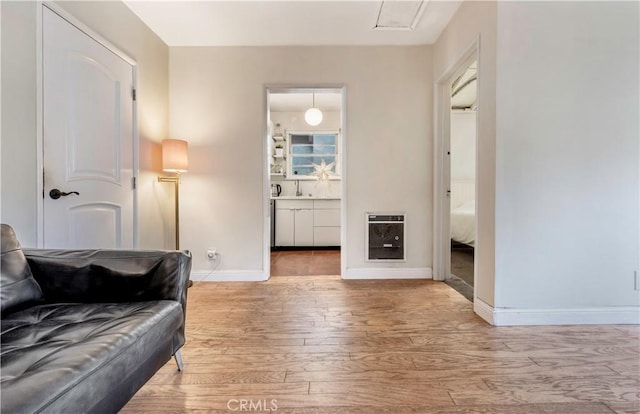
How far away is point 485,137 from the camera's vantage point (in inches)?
86.6

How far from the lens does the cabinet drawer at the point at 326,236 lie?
5.01 meters

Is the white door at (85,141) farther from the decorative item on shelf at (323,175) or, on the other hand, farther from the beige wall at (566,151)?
the decorative item on shelf at (323,175)

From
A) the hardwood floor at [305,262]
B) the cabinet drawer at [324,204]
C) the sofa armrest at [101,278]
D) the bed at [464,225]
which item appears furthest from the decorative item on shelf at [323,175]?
the sofa armrest at [101,278]

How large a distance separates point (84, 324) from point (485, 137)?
250 centimetres

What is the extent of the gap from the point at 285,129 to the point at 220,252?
122 inches

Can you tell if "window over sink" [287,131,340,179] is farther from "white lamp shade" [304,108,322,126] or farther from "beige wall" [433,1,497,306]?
"beige wall" [433,1,497,306]

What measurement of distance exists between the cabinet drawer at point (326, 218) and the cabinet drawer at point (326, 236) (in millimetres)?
66

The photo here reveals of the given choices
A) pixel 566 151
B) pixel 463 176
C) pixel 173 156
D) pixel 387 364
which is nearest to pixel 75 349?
pixel 387 364

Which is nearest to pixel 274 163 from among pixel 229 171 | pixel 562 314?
pixel 229 171

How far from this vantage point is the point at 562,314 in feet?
6.92

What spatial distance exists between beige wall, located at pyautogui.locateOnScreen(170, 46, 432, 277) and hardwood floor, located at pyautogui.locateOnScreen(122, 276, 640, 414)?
40.2 inches

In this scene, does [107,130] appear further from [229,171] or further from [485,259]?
[485,259]

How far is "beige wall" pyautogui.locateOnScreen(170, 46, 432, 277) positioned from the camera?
322cm

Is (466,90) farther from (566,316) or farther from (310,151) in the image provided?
(566,316)
